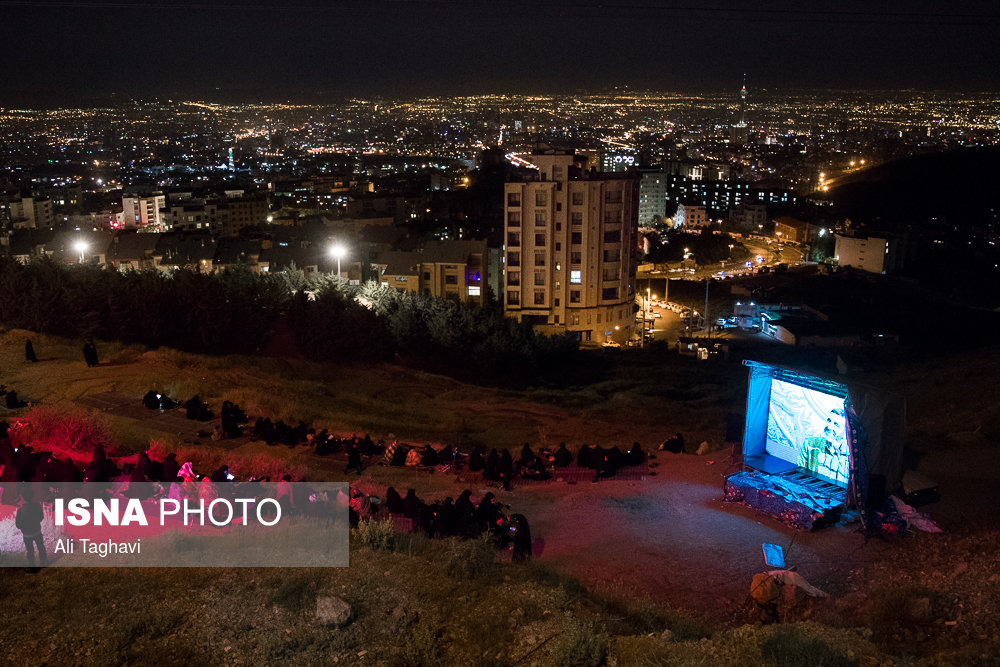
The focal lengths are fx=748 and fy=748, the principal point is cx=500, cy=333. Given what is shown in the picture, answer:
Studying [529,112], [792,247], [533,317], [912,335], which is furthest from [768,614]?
[529,112]

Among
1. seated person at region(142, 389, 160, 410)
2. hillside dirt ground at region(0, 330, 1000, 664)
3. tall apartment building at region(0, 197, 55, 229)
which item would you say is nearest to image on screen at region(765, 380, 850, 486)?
hillside dirt ground at region(0, 330, 1000, 664)

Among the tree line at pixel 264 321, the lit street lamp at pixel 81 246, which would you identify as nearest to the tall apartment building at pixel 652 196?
the lit street lamp at pixel 81 246

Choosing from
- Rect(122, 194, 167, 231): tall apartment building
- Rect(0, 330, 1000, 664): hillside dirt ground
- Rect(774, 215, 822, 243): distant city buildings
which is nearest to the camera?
Rect(0, 330, 1000, 664): hillside dirt ground

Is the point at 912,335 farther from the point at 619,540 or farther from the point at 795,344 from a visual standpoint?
the point at 619,540

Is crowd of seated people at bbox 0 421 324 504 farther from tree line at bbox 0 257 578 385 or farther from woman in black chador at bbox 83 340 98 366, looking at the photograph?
tree line at bbox 0 257 578 385

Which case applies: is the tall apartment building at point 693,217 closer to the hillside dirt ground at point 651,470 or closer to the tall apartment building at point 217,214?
the tall apartment building at point 217,214
